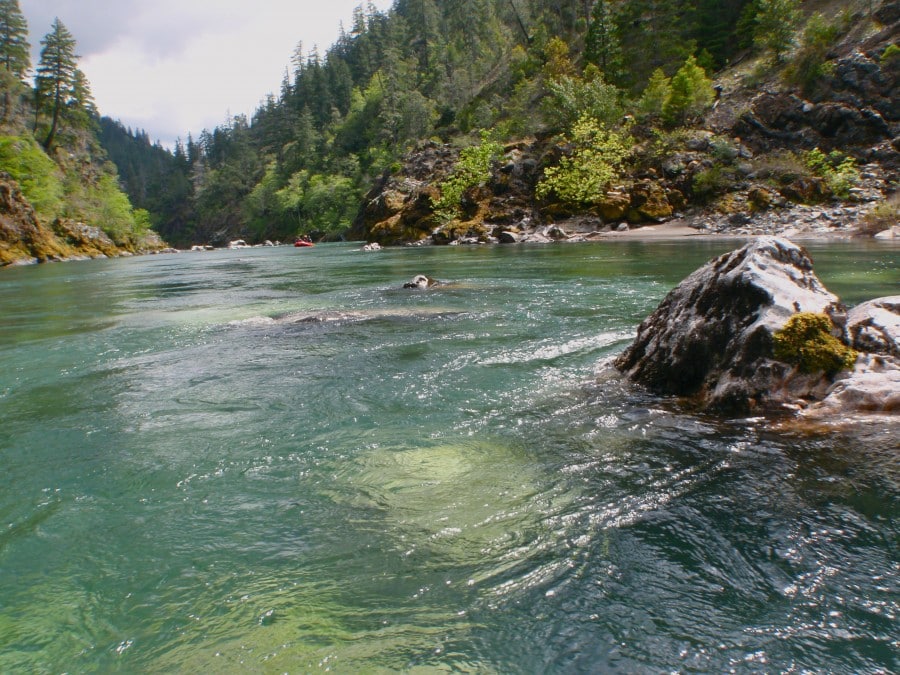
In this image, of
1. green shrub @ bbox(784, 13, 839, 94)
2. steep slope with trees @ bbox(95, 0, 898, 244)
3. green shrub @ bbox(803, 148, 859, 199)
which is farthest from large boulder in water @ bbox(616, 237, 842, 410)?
green shrub @ bbox(784, 13, 839, 94)

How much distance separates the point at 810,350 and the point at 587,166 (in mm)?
38780

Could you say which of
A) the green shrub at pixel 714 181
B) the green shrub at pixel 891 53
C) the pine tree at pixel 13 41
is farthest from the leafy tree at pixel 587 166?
the pine tree at pixel 13 41

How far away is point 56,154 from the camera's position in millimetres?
62500

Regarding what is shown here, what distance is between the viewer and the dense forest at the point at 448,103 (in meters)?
43.2

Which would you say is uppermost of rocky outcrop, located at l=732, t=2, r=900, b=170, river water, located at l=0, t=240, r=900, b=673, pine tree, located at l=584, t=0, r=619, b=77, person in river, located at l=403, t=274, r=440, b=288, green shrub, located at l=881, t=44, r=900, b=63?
pine tree, located at l=584, t=0, r=619, b=77

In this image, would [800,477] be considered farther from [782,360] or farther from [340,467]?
[340,467]

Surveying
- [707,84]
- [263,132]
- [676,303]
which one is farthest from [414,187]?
[263,132]

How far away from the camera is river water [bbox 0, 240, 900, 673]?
99.8 inches

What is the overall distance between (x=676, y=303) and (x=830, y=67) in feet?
142

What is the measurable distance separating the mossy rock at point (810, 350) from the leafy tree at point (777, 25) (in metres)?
48.4

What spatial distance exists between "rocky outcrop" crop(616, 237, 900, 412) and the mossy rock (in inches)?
1.8

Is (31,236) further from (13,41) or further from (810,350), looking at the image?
(810,350)

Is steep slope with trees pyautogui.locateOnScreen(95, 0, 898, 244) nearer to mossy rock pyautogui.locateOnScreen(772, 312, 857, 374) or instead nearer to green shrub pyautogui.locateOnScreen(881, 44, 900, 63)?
green shrub pyautogui.locateOnScreen(881, 44, 900, 63)

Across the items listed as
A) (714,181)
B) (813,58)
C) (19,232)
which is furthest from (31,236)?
(813,58)
